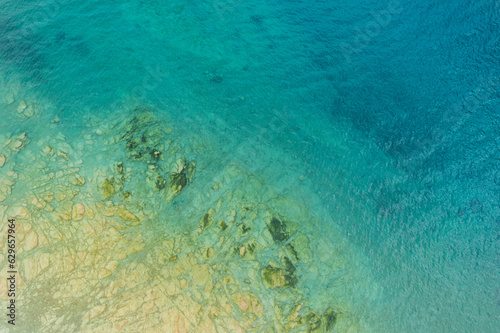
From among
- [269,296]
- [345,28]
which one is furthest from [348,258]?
[345,28]

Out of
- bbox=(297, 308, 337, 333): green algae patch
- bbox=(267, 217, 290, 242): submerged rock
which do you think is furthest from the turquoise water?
bbox=(267, 217, 290, 242): submerged rock

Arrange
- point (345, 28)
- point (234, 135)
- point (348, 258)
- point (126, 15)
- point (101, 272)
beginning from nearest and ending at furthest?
point (101, 272), point (348, 258), point (234, 135), point (126, 15), point (345, 28)

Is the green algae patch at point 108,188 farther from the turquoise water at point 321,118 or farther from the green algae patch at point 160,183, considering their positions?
the green algae patch at point 160,183

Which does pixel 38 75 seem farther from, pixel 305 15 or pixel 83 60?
pixel 305 15

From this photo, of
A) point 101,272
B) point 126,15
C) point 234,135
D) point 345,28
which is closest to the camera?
point 101,272

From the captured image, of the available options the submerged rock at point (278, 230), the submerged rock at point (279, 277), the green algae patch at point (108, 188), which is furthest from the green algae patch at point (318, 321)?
the green algae patch at point (108, 188)

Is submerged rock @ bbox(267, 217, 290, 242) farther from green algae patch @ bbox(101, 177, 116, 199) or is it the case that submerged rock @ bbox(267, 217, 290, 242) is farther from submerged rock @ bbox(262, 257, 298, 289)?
green algae patch @ bbox(101, 177, 116, 199)

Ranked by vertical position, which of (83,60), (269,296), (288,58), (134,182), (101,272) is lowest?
(269,296)

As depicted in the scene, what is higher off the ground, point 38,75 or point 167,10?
point 167,10
